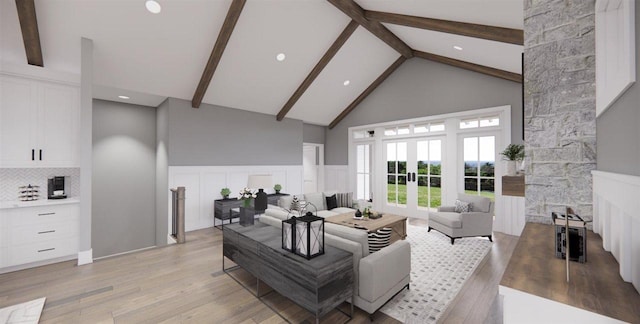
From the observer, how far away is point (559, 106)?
174 cm

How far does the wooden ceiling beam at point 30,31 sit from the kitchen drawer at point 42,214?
1.93 metres

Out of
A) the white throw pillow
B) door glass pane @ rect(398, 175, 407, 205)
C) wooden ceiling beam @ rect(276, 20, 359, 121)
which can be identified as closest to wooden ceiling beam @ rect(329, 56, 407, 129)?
wooden ceiling beam @ rect(276, 20, 359, 121)

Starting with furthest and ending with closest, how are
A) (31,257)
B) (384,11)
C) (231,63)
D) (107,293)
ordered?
(231,63) < (384,11) < (31,257) < (107,293)

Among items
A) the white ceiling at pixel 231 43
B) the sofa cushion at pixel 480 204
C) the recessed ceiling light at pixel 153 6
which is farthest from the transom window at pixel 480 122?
the recessed ceiling light at pixel 153 6

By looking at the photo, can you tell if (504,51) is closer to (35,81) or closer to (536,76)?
(536,76)

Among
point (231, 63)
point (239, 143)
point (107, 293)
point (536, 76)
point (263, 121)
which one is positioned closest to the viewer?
point (536, 76)

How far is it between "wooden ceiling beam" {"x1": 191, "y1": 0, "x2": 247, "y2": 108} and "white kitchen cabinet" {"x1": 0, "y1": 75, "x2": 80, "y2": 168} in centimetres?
177

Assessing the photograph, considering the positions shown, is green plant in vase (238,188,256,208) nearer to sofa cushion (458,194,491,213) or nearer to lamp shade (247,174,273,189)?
lamp shade (247,174,273,189)

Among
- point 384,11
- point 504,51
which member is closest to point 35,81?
point 384,11

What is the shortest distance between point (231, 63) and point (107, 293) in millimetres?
3802

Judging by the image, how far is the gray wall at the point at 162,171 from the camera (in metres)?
5.04

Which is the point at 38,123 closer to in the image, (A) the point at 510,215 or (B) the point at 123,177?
(B) the point at 123,177

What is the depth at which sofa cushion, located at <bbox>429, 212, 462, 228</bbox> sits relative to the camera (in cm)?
418

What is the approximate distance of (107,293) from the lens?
8.52ft
